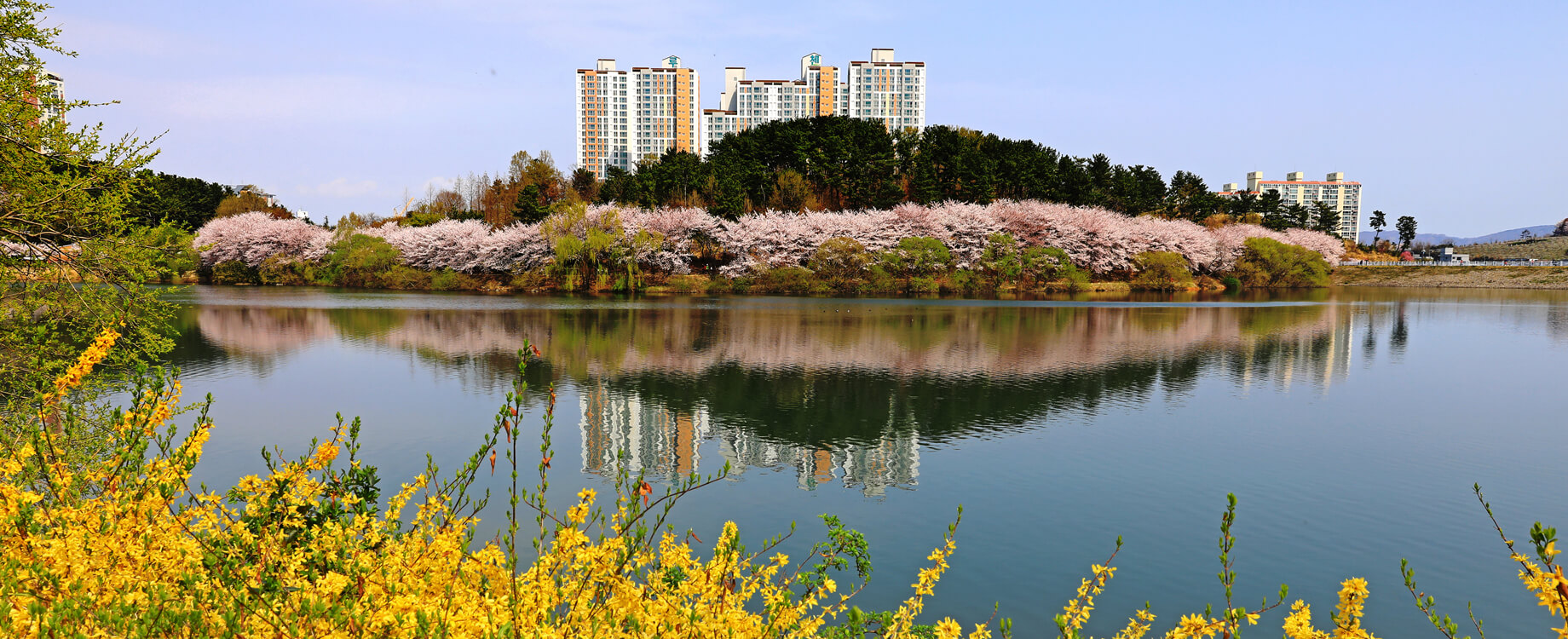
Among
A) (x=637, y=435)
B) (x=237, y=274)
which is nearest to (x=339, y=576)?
(x=637, y=435)

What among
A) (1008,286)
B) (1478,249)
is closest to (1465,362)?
(1008,286)

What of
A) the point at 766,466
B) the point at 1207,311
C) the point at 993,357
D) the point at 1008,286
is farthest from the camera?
the point at 1008,286

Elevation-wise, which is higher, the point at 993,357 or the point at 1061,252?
the point at 1061,252

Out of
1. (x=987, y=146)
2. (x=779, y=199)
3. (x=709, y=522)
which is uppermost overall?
(x=987, y=146)

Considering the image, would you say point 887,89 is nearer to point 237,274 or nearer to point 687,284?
point 687,284

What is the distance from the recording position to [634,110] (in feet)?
637

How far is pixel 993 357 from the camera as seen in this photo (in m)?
25.1

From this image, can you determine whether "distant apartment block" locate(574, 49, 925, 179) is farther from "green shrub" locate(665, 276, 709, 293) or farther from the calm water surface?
the calm water surface

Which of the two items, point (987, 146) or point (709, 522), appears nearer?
point (709, 522)

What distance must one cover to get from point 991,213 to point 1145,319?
24553mm

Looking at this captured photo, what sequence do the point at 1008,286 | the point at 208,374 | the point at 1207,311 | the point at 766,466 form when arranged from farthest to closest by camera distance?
the point at 1008,286, the point at 1207,311, the point at 208,374, the point at 766,466

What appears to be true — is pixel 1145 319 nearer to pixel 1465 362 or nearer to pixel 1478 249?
pixel 1465 362

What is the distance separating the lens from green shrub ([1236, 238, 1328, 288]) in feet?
231

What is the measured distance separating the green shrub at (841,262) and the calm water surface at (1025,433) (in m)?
24.8
